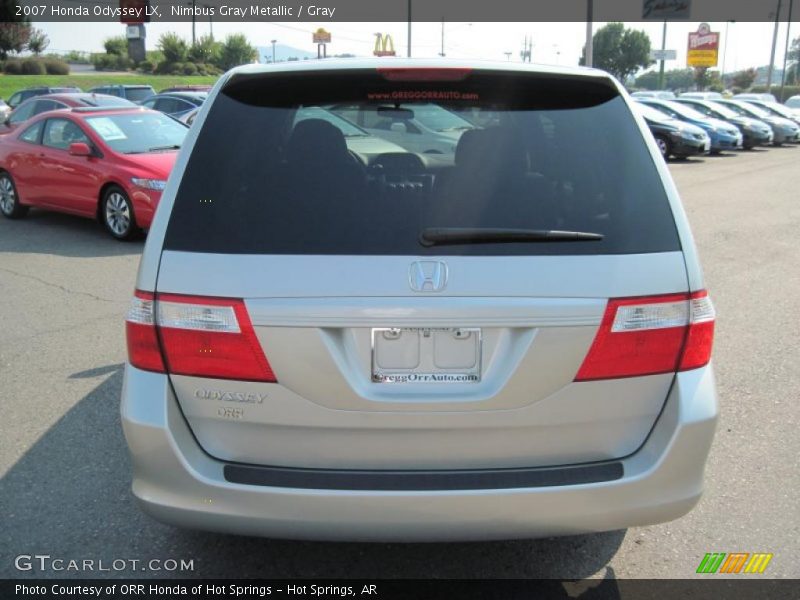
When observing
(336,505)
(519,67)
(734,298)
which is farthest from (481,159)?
(734,298)

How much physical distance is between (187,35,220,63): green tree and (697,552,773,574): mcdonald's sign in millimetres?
86366

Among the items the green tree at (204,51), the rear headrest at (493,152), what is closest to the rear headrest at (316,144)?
the rear headrest at (493,152)

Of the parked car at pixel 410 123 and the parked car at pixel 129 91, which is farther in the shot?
the parked car at pixel 129 91

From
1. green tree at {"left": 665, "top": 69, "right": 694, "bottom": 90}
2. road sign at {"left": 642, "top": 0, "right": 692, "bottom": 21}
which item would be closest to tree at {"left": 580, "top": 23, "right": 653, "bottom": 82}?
green tree at {"left": 665, "top": 69, "right": 694, "bottom": 90}

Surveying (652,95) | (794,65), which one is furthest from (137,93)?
(794,65)

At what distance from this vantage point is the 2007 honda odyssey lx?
2486 mm

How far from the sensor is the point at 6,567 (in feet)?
10.6

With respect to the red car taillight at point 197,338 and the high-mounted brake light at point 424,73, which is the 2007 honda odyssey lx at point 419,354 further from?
the high-mounted brake light at point 424,73

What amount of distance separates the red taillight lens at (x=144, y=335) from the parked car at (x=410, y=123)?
37.3 inches

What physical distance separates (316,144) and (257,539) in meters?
1.64

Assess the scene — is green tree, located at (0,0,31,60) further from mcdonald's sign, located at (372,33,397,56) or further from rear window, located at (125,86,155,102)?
rear window, located at (125,86,155,102)

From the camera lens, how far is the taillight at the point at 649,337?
8.28 feet

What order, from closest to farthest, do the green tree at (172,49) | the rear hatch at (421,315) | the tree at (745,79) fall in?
1. the rear hatch at (421,315)
2. the green tree at (172,49)
3. the tree at (745,79)

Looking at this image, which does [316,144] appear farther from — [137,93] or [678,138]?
[137,93]
